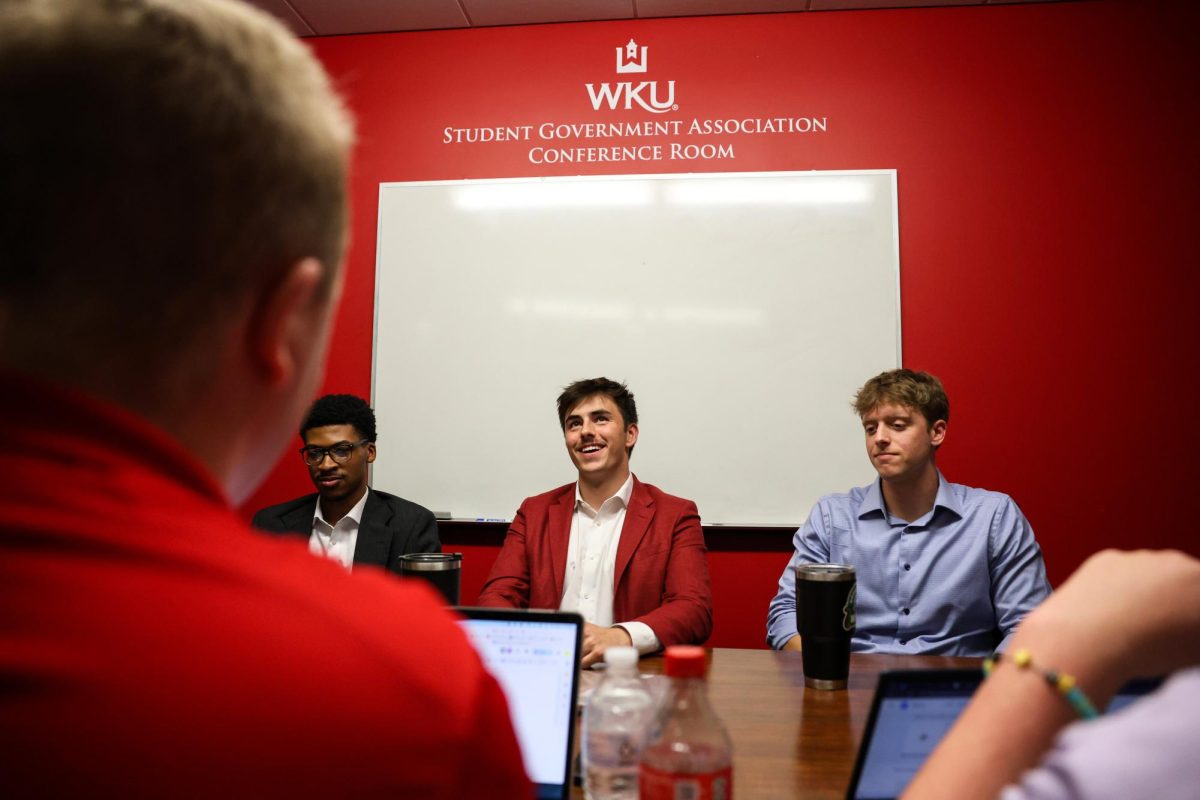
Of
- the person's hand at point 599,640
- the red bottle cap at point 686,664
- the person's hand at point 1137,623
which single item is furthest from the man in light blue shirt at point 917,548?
the person's hand at point 1137,623

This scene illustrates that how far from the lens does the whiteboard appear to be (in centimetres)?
312

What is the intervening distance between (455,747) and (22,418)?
0.82ft

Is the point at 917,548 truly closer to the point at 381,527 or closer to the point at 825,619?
the point at 825,619

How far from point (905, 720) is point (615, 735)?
1.13 feet

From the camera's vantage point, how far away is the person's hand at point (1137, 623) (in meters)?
0.45

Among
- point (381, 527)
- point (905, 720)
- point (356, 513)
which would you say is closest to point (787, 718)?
point (905, 720)

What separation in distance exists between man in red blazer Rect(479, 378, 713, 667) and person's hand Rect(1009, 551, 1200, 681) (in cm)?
156

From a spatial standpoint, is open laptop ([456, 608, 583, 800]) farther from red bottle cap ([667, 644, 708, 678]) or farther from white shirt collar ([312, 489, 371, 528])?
white shirt collar ([312, 489, 371, 528])

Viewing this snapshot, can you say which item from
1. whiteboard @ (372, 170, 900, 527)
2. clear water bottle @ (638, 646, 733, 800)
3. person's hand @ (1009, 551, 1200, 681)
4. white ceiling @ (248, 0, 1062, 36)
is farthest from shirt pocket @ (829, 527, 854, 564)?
white ceiling @ (248, 0, 1062, 36)

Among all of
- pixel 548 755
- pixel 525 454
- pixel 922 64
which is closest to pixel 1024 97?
pixel 922 64

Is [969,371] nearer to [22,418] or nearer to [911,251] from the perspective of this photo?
[911,251]

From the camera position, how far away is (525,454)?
3.25 m

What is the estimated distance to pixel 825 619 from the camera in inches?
56.7

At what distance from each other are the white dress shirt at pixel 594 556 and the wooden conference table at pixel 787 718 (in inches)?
24.6
